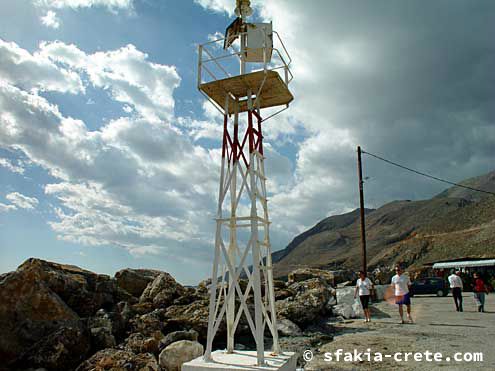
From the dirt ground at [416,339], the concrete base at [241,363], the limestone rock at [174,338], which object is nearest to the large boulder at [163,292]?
the limestone rock at [174,338]

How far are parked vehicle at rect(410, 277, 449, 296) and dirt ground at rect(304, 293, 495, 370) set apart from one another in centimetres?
1293

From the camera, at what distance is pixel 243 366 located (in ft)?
20.0

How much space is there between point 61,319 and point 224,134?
7017 mm

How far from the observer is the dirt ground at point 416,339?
771 centimetres

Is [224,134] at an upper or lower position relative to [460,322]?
upper

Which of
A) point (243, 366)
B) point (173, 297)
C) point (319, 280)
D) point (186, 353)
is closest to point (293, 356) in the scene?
point (243, 366)

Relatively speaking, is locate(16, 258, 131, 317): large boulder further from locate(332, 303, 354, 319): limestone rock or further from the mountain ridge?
the mountain ridge

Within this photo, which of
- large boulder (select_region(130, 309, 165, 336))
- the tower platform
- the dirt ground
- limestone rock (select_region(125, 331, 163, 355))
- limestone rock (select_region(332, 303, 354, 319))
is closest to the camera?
the tower platform

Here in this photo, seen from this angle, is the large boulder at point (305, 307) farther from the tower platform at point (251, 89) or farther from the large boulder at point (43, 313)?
the tower platform at point (251, 89)

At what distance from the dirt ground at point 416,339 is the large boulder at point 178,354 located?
242 centimetres

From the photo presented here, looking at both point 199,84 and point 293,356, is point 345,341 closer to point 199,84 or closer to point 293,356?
point 293,356

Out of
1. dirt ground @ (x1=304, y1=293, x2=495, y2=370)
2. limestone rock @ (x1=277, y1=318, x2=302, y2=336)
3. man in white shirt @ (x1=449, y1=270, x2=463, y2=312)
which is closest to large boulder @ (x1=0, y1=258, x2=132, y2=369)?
limestone rock @ (x1=277, y1=318, x2=302, y2=336)

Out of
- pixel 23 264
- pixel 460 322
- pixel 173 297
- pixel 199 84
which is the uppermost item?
pixel 199 84

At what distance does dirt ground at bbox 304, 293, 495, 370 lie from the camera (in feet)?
25.3
